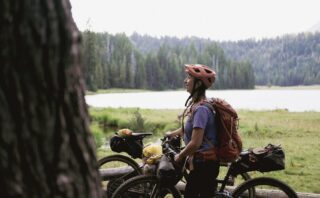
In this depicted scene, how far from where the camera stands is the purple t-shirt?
177 inches

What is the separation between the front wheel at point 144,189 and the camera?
17.2 ft

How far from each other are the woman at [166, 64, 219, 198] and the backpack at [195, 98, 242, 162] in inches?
2.0

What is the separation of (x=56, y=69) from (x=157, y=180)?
365 centimetres

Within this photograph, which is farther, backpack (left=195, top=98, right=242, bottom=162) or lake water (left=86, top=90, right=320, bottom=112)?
lake water (left=86, top=90, right=320, bottom=112)

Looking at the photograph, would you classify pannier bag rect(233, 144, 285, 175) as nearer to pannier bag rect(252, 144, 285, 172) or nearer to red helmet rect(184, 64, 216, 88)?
pannier bag rect(252, 144, 285, 172)

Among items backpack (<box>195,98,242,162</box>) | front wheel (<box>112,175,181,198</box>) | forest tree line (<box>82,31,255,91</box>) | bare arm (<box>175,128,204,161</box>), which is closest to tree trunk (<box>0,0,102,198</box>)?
bare arm (<box>175,128,204,161</box>)

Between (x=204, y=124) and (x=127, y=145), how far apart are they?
8.45 feet

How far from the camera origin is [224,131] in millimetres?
4684

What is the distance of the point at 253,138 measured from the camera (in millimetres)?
20828

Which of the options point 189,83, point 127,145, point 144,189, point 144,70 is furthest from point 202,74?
point 144,70

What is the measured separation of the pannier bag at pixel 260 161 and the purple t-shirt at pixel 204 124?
0.81m

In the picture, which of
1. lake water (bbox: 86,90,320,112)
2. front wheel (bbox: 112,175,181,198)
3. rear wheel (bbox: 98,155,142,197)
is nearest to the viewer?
front wheel (bbox: 112,175,181,198)

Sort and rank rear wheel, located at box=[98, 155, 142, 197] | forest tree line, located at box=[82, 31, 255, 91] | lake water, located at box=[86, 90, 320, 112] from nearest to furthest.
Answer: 1. rear wheel, located at box=[98, 155, 142, 197]
2. lake water, located at box=[86, 90, 320, 112]
3. forest tree line, located at box=[82, 31, 255, 91]

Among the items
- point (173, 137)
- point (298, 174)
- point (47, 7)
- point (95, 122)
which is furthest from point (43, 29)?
point (95, 122)
